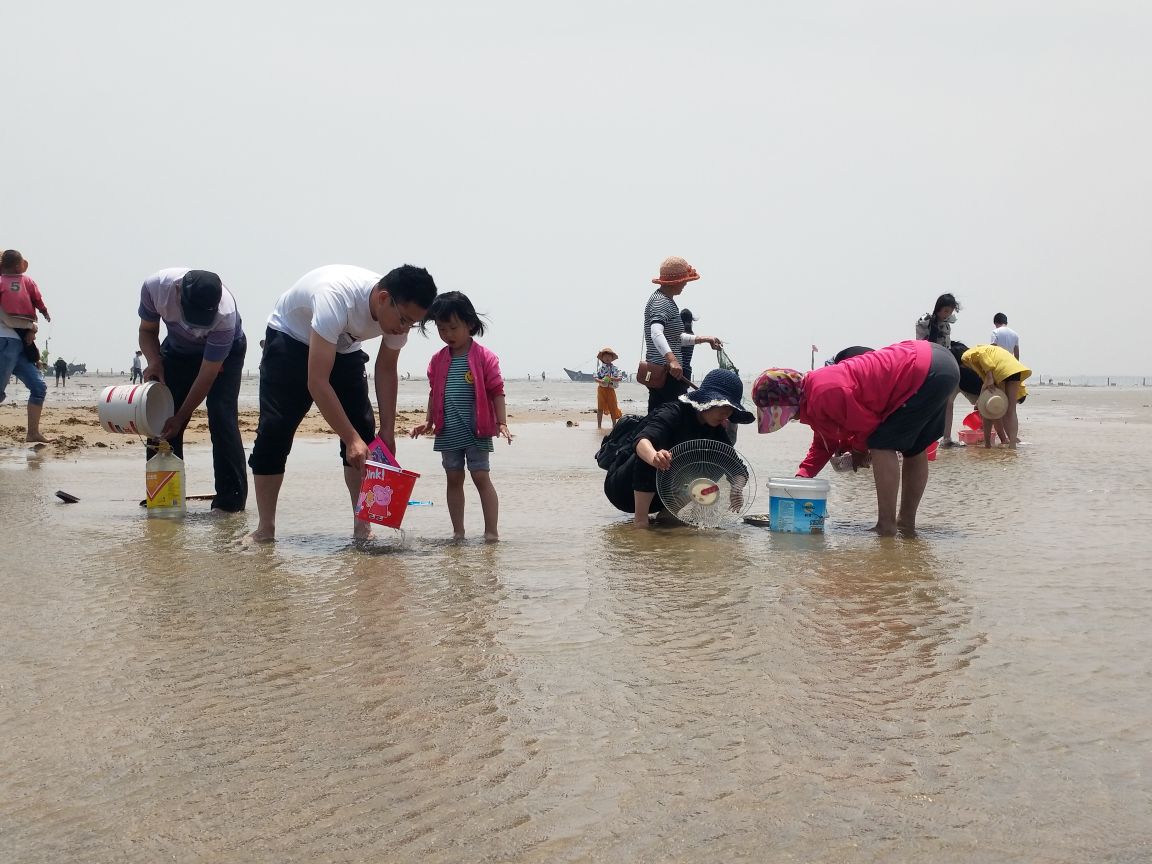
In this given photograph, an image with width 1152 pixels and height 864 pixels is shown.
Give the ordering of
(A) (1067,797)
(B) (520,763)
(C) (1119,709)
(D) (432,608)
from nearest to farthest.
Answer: (A) (1067,797), (B) (520,763), (C) (1119,709), (D) (432,608)

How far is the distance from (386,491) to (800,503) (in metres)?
2.21

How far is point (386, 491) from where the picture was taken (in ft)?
17.5

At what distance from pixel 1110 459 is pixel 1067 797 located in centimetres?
968

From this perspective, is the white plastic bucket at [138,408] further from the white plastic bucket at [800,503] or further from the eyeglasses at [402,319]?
the white plastic bucket at [800,503]

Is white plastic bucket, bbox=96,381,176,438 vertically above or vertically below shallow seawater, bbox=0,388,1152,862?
above

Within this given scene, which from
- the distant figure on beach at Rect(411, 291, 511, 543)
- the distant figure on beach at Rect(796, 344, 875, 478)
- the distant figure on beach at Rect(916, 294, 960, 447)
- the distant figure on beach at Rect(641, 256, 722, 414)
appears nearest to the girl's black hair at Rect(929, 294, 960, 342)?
the distant figure on beach at Rect(916, 294, 960, 447)

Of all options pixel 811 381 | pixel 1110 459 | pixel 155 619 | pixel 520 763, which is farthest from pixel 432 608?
pixel 1110 459

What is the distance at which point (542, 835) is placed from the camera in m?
2.16

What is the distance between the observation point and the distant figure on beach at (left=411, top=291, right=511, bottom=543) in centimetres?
571

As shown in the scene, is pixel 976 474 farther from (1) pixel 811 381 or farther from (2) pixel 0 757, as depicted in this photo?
(2) pixel 0 757

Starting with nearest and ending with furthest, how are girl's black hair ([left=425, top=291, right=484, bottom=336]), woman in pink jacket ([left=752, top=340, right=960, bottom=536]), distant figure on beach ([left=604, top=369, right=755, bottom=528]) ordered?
girl's black hair ([left=425, top=291, right=484, bottom=336]) < woman in pink jacket ([left=752, top=340, right=960, bottom=536]) < distant figure on beach ([left=604, top=369, right=755, bottom=528])

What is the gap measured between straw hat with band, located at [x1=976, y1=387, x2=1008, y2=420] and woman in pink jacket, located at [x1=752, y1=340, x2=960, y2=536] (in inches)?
258

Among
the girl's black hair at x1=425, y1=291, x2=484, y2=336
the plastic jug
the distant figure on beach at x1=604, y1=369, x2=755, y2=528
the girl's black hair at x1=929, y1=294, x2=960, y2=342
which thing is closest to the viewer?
the girl's black hair at x1=425, y1=291, x2=484, y2=336

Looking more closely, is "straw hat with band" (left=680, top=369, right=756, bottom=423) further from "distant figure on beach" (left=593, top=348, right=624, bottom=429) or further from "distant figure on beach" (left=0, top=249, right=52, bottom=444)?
"distant figure on beach" (left=593, top=348, right=624, bottom=429)
